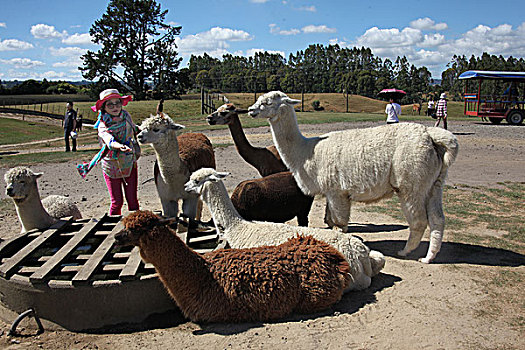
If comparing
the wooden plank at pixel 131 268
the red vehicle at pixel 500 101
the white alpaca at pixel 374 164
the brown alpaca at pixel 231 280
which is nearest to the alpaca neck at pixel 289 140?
the white alpaca at pixel 374 164

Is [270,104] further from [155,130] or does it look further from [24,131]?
[24,131]

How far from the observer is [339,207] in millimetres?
5676

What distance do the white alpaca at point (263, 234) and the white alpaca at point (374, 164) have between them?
0.95 m

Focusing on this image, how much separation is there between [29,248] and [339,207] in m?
3.68

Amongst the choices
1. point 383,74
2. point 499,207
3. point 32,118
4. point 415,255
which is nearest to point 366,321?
point 415,255

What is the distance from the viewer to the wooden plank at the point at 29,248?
412 cm

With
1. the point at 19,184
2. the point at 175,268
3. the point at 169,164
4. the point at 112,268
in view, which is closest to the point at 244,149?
the point at 169,164

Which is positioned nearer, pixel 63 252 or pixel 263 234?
pixel 63 252

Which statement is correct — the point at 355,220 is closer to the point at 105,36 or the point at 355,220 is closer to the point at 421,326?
the point at 421,326

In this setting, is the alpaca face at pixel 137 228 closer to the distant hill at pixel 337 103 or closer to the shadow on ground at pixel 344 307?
the shadow on ground at pixel 344 307

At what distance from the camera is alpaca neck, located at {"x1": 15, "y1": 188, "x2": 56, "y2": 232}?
507cm

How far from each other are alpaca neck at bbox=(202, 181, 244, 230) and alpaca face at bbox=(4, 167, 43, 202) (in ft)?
6.63

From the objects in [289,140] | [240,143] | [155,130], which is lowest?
[240,143]

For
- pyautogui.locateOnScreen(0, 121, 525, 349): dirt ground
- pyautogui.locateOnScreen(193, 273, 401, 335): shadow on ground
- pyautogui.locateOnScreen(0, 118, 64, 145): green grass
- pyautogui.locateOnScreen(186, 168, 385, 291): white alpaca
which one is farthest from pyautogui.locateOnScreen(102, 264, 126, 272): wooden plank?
pyautogui.locateOnScreen(0, 118, 64, 145): green grass
